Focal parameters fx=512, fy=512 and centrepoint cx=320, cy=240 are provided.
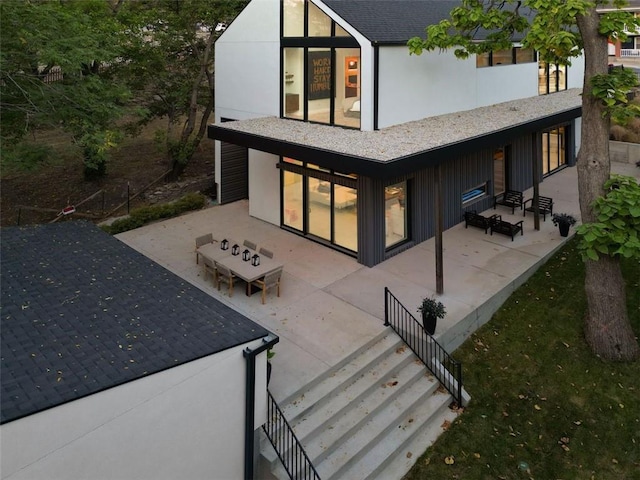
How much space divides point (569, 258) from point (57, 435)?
12.5m

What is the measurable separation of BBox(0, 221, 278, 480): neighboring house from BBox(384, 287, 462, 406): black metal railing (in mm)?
3685

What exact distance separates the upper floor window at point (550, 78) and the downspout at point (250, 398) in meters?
17.5

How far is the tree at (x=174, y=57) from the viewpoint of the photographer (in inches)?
785

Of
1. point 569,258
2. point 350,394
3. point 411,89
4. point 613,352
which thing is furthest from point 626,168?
point 350,394

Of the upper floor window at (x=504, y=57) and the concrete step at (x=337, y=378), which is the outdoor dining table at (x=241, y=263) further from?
the upper floor window at (x=504, y=57)

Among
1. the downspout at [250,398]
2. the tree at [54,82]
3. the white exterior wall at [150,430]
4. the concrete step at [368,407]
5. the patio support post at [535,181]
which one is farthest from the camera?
the patio support post at [535,181]

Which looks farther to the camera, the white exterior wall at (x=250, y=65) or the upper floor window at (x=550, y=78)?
the upper floor window at (x=550, y=78)

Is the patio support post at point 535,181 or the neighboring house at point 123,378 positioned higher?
the patio support post at point 535,181

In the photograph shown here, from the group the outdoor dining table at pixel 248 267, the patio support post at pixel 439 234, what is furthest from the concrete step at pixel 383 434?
the outdoor dining table at pixel 248 267

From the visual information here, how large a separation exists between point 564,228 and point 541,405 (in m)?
6.84

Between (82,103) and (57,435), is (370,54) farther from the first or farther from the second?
(57,435)

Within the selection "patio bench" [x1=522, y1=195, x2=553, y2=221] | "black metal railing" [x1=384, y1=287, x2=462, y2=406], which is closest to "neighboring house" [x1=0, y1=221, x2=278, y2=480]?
"black metal railing" [x1=384, y1=287, x2=462, y2=406]

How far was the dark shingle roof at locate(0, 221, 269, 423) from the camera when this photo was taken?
5.66 metres

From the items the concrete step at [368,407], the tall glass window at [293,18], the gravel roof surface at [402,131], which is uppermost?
the tall glass window at [293,18]
